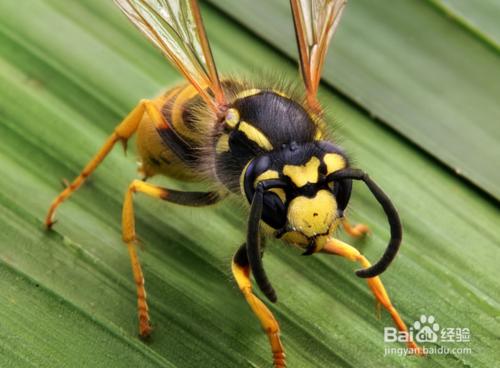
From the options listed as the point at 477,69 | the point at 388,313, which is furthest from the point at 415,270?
the point at 477,69

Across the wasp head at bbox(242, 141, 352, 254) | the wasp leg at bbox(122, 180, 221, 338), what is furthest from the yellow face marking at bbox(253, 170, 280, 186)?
the wasp leg at bbox(122, 180, 221, 338)

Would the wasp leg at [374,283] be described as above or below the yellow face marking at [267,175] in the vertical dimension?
below

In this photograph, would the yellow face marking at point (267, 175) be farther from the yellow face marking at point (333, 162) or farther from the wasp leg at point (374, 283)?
the wasp leg at point (374, 283)

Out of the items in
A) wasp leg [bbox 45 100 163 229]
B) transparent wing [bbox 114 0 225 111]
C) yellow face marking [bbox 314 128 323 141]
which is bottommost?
yellow face marking [bbox 314 128 323 141]

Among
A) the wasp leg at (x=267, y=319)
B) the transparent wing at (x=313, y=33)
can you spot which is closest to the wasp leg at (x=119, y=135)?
the transparent wing at (x=313, y=33)

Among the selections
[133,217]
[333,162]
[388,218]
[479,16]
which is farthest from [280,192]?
[479,16]

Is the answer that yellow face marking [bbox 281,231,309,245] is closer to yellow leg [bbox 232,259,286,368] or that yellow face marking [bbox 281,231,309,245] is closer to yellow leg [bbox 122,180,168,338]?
yellow leg [bbox 232,259,286,368]

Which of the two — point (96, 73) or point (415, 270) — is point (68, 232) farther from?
point (415, 270)

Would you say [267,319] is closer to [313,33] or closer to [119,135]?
[119,135]
